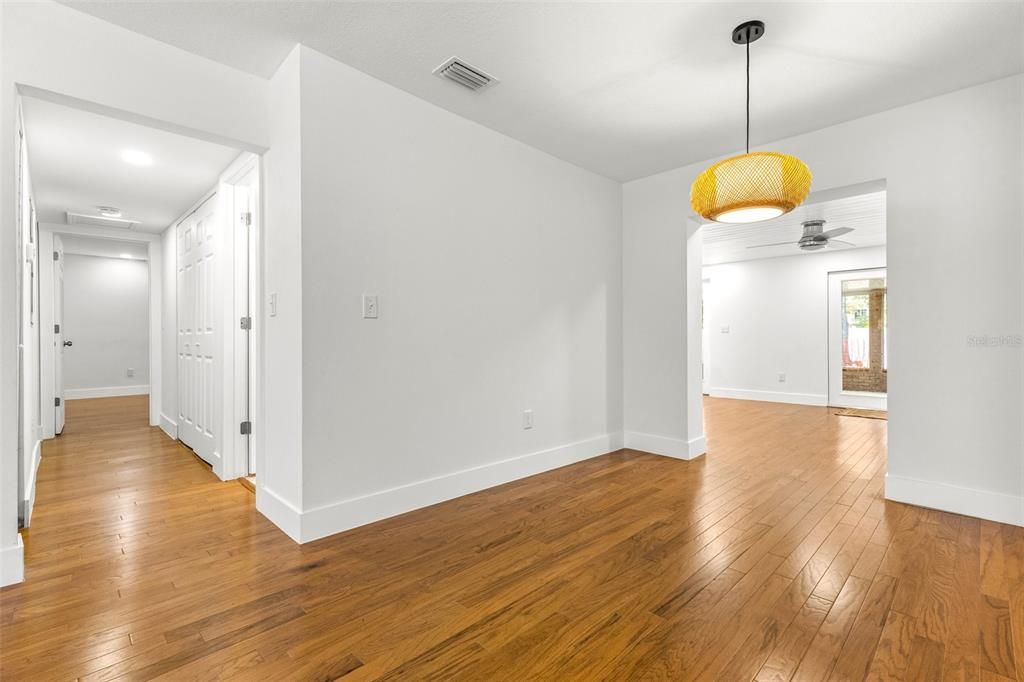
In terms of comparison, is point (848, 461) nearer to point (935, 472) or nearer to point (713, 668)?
point (935, 472)

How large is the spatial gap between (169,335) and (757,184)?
5.85 meters

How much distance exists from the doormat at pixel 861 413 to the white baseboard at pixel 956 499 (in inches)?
149

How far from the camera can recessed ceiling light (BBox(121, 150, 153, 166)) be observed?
3.44 m

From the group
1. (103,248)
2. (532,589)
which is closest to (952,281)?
(532,589)

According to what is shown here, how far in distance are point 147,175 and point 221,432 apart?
2197 mm

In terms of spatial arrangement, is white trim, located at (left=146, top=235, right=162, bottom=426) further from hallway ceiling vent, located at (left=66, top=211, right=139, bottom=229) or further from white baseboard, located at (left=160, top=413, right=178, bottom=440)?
hallway ceiling vent, located at (left=66, top=211, right=139, bottom=229)

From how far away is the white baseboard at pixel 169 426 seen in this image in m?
4.84

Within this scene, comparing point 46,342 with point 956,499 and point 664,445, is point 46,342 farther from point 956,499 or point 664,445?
point 956,499

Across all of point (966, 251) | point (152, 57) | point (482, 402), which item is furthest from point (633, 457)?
point (152, 57)

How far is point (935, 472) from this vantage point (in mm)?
2895

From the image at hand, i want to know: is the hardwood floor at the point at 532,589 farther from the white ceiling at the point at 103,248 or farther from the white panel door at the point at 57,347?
the white ceiling at the point at 103,248

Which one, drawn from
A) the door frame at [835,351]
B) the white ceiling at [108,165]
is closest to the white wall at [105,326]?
the white ceiling at [108,165]

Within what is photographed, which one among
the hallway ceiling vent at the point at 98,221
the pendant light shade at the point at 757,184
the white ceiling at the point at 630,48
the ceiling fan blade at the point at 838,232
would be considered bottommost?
the pendant light shade at the point at 757,184

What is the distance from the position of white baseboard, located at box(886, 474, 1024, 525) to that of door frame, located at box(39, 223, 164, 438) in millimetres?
6875
